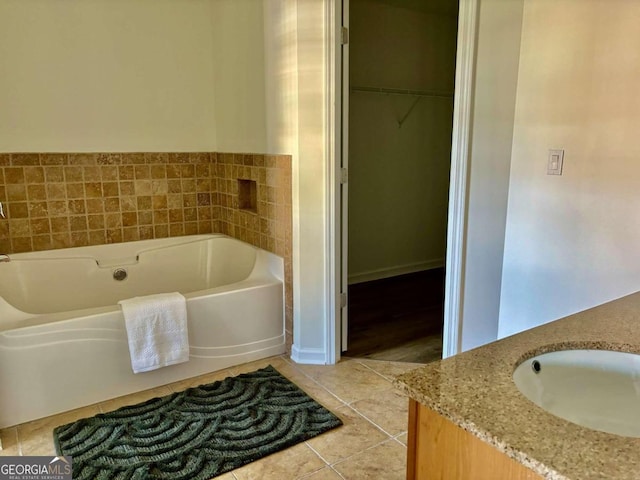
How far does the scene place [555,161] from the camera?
7.06 ft

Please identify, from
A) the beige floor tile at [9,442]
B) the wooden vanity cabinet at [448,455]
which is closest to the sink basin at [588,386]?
the wooden vanity cabinet at [448,455]

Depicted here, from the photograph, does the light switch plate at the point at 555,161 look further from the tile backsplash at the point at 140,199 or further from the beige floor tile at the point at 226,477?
the beige floor tile at the point at 226,477

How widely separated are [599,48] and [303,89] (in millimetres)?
1399

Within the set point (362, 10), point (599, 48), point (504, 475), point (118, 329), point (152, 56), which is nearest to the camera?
point (504, 475)

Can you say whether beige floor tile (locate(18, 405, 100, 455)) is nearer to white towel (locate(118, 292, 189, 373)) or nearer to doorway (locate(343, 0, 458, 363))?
white towel (locate(118, 292, 189, 373))

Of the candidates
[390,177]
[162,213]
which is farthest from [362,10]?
[162,213]

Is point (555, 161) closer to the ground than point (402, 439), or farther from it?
farther from it

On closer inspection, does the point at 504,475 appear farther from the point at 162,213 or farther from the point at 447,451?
the point at 162,213

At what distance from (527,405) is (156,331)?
202 centimetres

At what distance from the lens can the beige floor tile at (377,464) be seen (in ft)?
6.39

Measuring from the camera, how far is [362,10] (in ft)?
13.7

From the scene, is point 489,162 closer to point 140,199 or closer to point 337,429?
point 337,429

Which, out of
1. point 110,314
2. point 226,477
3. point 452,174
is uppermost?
point 452,174

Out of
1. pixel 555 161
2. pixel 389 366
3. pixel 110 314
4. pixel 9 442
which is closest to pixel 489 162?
pixel 555 161
